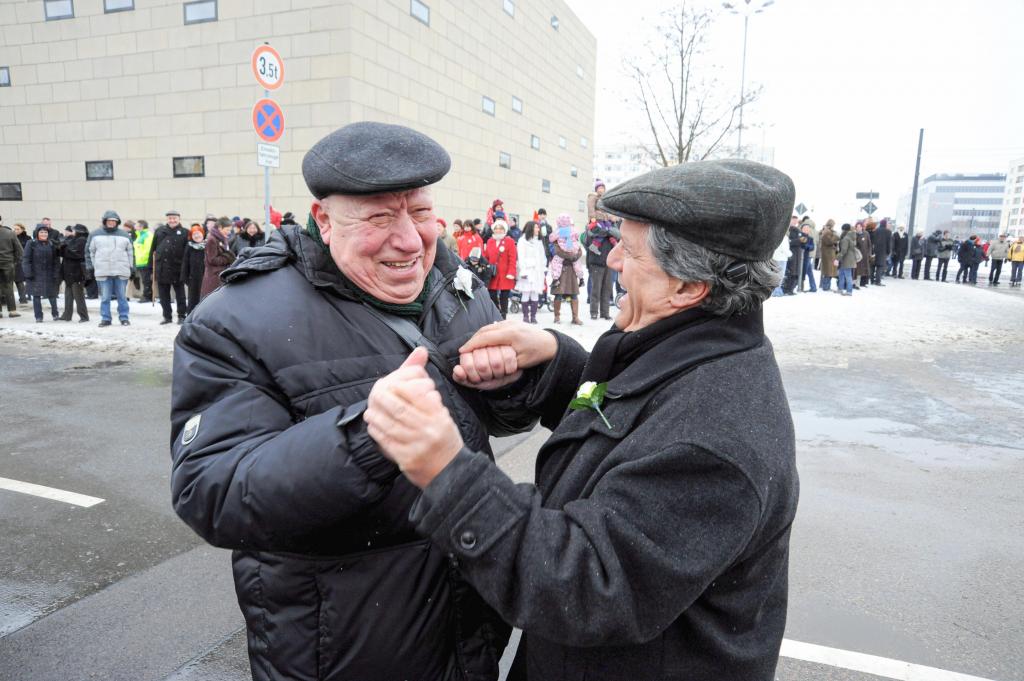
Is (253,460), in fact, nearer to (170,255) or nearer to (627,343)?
(627,343)

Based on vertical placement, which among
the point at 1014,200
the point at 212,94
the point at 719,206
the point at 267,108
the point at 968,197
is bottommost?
the point at 719,206

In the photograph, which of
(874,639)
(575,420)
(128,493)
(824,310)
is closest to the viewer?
(575,420)

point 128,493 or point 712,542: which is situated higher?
point 712,542

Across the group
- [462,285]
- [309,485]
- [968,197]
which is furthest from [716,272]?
[968,197]

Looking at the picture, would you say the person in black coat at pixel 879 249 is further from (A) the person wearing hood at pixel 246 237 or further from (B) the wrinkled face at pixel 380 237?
(B) the wrinkled face at pixel 380 237

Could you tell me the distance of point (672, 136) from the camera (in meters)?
19.7

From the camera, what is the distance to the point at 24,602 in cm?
314

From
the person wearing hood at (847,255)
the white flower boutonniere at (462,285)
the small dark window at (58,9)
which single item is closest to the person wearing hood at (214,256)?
the white flower boutonniere at (462,285)

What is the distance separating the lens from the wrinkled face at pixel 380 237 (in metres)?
1.61

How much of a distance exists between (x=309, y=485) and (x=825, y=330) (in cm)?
1231

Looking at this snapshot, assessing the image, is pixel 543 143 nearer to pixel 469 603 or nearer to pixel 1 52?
pixel 1 52

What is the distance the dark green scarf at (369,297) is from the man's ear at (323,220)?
0.6 inches

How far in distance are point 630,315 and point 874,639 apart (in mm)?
2492

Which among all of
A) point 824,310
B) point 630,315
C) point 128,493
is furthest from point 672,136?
point 630,315
